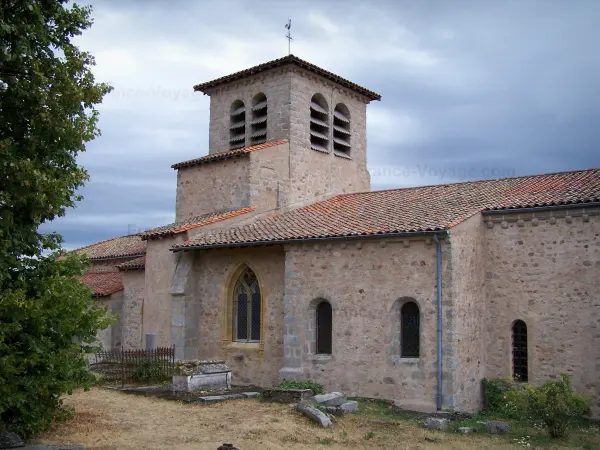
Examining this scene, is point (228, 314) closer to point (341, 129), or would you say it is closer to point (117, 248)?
point (341, 129)

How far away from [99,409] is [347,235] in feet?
24.6

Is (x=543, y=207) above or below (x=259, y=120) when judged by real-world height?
below

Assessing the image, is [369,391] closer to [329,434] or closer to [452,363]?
[452,363]

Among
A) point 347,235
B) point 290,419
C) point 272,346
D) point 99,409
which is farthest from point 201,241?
point 290,419

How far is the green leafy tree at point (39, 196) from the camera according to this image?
988cm

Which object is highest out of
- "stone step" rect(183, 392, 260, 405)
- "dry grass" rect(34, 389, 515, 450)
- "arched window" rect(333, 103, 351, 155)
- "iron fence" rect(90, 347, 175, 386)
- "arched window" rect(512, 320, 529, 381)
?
"arched window" rect(333, 103, 351, 155)

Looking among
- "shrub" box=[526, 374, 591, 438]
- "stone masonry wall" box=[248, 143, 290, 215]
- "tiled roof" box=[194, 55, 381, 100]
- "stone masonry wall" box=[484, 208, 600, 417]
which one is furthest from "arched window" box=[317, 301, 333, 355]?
"tiled roof" box=[194, 55, 381, 100]

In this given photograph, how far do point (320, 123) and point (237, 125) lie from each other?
329cm

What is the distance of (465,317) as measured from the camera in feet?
52.6

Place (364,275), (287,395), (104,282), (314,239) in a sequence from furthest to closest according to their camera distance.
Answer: (104,282) → (314,239) → (364,275) → (287,395)

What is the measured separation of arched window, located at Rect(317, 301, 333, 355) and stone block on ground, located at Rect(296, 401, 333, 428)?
3.82 meters

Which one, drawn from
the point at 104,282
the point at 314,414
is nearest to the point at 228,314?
the point at 314,414

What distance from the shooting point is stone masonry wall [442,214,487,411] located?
1534 centimetres

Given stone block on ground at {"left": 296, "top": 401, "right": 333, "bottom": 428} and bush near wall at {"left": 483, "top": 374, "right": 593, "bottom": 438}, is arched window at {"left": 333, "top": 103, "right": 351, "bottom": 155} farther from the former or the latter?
bush near wall at {"left": 483, "top": 374, "right": 593, "bottom": 438}
